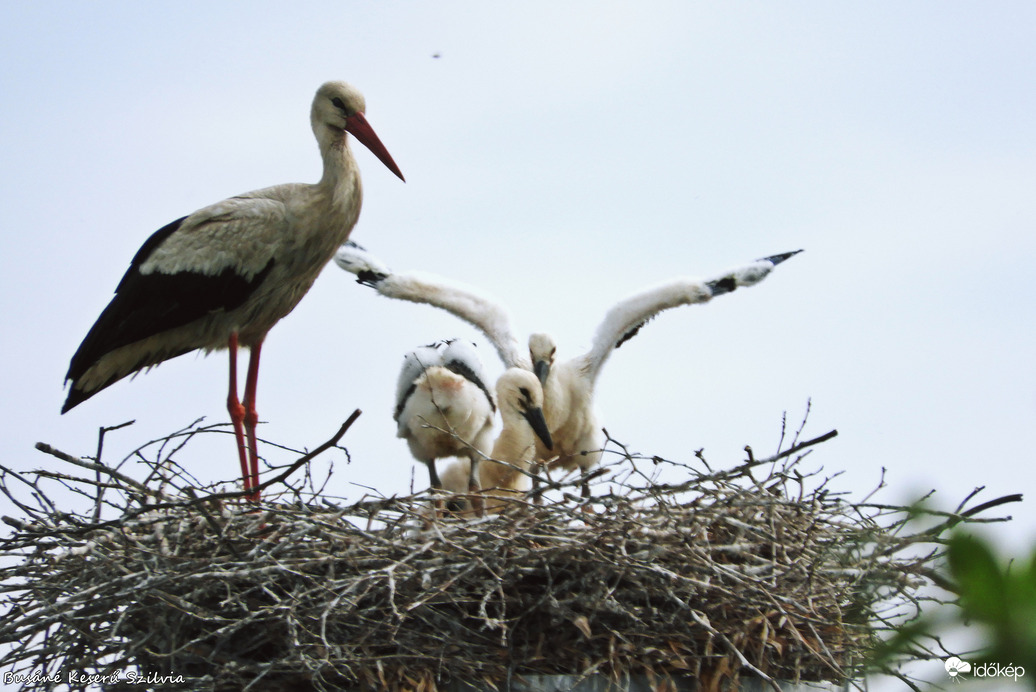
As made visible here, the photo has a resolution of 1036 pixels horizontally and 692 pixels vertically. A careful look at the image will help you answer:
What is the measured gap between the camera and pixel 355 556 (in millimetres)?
2979

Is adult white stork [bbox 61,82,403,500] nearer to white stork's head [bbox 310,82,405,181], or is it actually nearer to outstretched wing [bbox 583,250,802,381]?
white stork's head [bbox 310,82,405,181]

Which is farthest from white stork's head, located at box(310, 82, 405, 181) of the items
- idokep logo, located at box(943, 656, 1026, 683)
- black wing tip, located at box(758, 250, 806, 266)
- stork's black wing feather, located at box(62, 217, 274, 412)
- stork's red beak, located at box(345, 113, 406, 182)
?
idokep logo, located at box(943, 656, 1026, 683)

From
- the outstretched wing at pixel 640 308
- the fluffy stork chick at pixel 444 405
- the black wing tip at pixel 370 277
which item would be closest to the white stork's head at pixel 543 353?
the outstretched wing at pixel 640 308

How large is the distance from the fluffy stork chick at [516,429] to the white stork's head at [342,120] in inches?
41.7

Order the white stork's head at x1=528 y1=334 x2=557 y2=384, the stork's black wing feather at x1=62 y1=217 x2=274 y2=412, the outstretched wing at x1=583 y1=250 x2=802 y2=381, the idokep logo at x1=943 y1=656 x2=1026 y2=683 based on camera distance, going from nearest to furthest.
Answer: the idokep logo at x1=943 y1=656 x2=1026 y2=683 → the stork's black wing feather at x1=62 y1=217 x2=274 y2=412 → the white stork's head at x1=528 y1=334 x2=557 y2=384 → the outstretched wing at x1=583 y1=250 x2=802 y2=381

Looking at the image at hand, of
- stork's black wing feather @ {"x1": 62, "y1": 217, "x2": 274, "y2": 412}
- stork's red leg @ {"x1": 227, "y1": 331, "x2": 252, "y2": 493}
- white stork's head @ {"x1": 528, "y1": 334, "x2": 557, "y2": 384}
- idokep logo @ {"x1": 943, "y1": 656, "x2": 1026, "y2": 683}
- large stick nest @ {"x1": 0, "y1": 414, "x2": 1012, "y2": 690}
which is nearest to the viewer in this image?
idokep logo @ {"x1": 943, "y1": 656, "x2": 1026, "y2": 683}

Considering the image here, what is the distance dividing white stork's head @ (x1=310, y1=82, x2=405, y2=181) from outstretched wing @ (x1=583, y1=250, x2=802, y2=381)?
4.37 ft

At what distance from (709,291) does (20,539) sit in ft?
11.2

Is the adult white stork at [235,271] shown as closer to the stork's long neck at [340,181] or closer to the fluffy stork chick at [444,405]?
the stork's long neck at [340,181]

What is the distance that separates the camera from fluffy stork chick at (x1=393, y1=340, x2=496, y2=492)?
4.27m

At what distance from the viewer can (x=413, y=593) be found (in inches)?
113

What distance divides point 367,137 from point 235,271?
2.68 feet

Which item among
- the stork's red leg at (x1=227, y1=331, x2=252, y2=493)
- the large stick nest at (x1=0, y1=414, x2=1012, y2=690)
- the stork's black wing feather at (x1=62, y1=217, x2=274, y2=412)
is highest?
the stork's black wing feather at (x1=62, y1=217, x2=274, y2=412)

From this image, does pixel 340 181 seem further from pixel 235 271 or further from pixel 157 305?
pixel 157 305
